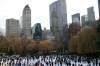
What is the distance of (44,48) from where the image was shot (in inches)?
2891

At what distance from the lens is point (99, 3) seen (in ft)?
186

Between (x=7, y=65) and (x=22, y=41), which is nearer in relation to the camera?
(x=7, y=65)

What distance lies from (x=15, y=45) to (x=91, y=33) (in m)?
34.4

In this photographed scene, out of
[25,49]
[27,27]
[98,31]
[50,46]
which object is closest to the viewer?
[98,31]

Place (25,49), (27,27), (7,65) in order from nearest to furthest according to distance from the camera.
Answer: (7,65), (25,49), (27,27)

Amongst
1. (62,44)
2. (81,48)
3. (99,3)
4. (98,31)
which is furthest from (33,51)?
(98,31)

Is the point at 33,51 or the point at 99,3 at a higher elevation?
the point at 99,3

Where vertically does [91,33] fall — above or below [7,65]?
above

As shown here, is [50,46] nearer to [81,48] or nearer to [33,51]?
[33,51]

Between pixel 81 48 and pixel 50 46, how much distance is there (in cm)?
3628

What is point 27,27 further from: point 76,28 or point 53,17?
point 76,28

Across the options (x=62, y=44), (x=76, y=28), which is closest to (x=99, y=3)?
(x=62, y=44)

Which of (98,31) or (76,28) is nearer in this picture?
(98,31)

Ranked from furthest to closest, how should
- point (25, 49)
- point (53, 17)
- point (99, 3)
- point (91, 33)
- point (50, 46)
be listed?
point (53, 17) → point (50, 46) → point (25, 49) → point (99, 3) → point (91, 33)
